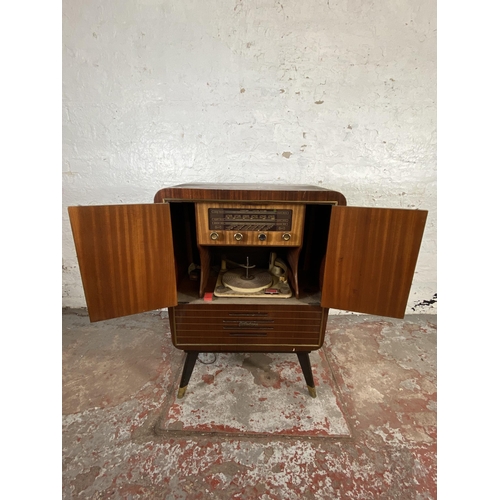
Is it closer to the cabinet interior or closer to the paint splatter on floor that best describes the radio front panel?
the cabinet interior

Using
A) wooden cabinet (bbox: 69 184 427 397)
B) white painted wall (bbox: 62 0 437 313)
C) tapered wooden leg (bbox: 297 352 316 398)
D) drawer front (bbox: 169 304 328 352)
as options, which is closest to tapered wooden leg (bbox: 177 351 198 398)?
wooden cabinet (bbox: 69 184 427 397)

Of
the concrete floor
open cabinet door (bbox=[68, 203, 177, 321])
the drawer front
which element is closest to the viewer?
open cabinet door (bbox=[68, 203, 177, 321])

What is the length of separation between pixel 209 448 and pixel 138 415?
0.38 meters

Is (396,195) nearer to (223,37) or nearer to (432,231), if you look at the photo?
(432,231)

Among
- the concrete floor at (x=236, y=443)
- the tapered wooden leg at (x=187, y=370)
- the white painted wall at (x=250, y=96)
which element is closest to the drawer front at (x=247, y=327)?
the tapered wooden leg at (x=187, y=370)

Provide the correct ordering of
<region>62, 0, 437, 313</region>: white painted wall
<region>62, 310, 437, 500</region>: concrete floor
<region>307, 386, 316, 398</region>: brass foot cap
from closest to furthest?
1. <region>62, 310, 437, 500</region>: concrete floor
2. <region>307, 386, 316, 398</region>: brass foot cap
3. <region>62, 0, 437, 313</region>: white painted wall

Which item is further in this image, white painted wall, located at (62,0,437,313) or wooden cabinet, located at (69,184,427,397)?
white painted wall, located at (62,0,437,313)

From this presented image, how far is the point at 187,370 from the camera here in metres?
1.24

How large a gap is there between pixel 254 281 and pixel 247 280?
3 cm

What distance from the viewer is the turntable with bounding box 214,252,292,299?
3.65 ft

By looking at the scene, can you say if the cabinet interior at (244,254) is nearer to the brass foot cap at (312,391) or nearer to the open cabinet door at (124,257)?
the open cabinet door at (124,257)

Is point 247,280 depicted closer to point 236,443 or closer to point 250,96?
point 236,443

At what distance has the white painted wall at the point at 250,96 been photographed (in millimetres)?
1485

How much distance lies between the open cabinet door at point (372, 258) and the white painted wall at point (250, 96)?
913mm
